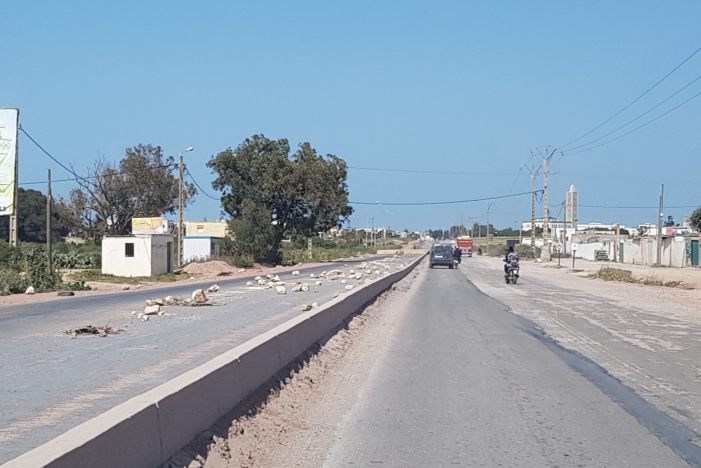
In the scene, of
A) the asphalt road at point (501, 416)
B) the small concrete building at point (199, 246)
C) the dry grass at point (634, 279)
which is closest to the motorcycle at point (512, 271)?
the dry grass at point (634, 279)

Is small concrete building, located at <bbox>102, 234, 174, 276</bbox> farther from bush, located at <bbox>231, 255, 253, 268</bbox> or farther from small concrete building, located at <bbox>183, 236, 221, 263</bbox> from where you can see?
small concrete building, located at <bbox>183, 236, 221, 263</bbox>

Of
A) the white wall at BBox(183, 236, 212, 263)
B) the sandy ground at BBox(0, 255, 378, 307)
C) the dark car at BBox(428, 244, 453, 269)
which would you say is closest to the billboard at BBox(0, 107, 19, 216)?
the sandy ground at BBox(0, 255, 378, 307)

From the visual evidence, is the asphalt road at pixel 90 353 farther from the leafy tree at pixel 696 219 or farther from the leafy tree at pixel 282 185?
the leafy tree at pixel 696 219

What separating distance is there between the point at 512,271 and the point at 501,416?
3204 centimetres

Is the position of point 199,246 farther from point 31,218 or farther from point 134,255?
point 31,218

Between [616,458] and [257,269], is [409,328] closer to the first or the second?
[616,458]

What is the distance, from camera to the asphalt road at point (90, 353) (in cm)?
765

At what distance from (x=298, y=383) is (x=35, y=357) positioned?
427 centimetres

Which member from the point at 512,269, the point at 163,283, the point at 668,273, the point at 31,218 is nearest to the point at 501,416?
the point at 512,269

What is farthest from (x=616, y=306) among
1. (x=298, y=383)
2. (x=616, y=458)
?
(x=616, y=458)

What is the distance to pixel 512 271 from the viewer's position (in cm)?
4028

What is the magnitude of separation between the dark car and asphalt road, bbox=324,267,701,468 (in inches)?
2008

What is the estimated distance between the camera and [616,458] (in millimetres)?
7137

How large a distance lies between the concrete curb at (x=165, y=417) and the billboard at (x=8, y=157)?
23329 millimetres
